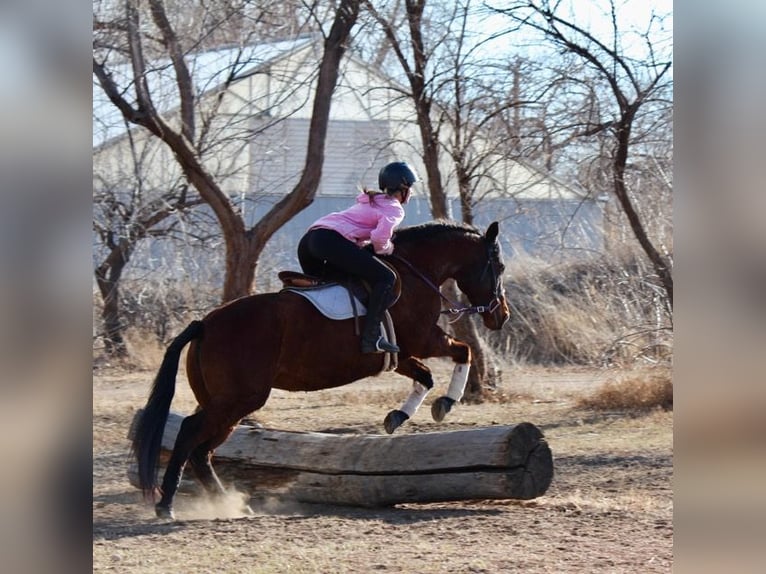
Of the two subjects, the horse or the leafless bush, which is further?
the leafless bush

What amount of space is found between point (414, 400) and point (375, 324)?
0.73 meters

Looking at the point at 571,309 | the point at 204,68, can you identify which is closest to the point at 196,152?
the point at 204,68

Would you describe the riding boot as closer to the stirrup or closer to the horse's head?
the stirrup

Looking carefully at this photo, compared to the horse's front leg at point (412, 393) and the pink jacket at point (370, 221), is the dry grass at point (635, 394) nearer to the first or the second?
the horse's front leg at point (412, 393)

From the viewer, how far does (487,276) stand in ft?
26.9

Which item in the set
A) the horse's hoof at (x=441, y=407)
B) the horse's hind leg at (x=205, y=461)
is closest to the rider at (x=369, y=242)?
the horse's hoof at (x=441, y=407)

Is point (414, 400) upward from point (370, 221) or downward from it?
downward

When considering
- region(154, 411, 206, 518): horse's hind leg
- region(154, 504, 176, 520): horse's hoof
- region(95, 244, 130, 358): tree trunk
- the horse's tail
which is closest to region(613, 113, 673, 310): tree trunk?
the horse's tail

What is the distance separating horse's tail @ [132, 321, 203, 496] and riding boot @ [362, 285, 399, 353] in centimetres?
117

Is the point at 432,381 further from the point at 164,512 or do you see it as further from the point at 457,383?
the point at 164,512

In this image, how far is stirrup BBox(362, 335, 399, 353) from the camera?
23.6 ft
